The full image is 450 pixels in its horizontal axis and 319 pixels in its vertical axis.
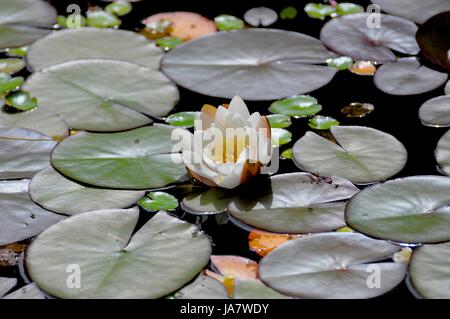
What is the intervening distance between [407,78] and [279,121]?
54cm

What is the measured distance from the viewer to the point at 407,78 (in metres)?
2.61

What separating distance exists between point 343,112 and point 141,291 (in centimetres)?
105

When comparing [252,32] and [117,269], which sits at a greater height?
[252,32]

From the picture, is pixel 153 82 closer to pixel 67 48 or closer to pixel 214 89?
pixel 214 89

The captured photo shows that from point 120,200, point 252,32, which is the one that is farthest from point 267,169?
point 252,32

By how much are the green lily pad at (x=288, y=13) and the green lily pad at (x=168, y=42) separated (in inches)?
18.6

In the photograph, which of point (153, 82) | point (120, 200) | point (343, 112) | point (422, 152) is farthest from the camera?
point (153, 82)

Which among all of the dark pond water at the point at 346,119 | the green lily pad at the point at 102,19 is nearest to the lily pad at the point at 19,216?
the dark pond water at the point at 346,119

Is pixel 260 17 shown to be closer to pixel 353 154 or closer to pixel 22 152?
pixel 353 154

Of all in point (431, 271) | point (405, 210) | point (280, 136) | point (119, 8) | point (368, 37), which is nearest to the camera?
point (431, 271)

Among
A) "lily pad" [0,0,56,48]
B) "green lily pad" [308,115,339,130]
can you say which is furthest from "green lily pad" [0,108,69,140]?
"green lily pad" [308,115,339,130]

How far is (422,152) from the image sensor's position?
2.24 metres

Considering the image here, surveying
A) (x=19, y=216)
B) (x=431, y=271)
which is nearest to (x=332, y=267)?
(x=431, y=271)
